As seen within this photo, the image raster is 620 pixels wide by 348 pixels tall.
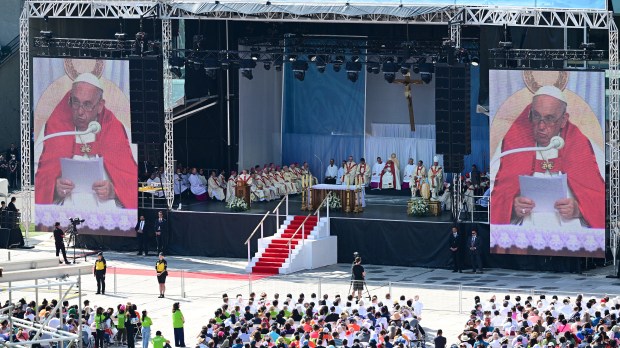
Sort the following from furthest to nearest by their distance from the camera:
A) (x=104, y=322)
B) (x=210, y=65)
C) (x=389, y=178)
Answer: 1. (x=389, y=178)
2. (x=210, y=65)
3. (x=104, y=322)

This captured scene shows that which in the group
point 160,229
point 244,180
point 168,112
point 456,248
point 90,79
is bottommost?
point 456,248

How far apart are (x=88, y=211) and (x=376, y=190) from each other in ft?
31.2

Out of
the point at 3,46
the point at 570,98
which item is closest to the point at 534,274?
the point at 570,98

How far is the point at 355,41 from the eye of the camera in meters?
53.2

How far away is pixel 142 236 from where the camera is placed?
1981 inches

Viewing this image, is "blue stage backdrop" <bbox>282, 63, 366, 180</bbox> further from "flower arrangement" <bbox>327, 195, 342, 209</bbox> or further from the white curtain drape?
"flower arrangement" <bbox>327, 195, 342, 209</bbox>

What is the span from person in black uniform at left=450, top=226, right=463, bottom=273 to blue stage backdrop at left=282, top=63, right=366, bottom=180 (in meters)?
9.80

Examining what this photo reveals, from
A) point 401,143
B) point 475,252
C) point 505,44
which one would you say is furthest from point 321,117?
point 505,44

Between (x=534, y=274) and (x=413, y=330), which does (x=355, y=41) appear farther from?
(x=413, y=330)

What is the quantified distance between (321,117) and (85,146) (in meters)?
9.14

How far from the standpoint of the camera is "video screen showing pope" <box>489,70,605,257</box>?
150 feet

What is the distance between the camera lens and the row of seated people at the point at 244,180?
173 feet

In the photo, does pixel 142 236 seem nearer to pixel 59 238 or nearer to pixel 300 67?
pixel 59 238

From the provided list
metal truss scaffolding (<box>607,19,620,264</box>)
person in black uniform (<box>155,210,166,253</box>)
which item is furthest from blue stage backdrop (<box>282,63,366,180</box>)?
metal truss scaffolding (<box>607,19,620,264</box>)
